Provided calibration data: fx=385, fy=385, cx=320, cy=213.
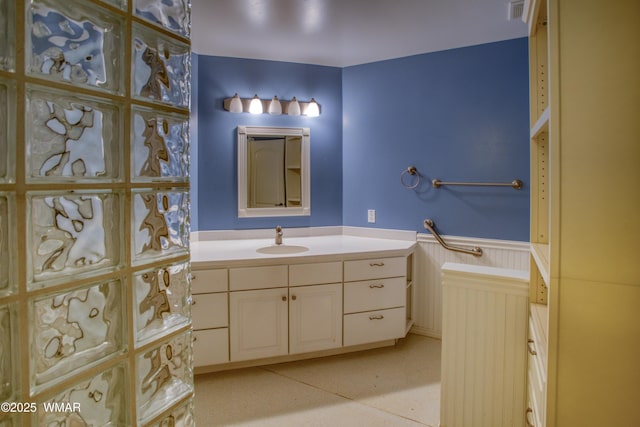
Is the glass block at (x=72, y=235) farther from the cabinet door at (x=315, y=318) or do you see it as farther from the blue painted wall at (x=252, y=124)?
the blue painted wall at (x=252, y=124)

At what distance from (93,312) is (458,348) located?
5.38 feet

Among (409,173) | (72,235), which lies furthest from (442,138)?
(72,235)

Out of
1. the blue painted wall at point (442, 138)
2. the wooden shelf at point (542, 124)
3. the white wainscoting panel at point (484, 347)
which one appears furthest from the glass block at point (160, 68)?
the blue painted wall at point (442, 138)

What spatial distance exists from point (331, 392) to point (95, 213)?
83.1 inches

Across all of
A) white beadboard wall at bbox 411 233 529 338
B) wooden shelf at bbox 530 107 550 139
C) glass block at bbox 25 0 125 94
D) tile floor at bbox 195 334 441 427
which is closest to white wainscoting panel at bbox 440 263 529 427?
tile floor at bbox 195 334 441 427

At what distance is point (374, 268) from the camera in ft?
9.15

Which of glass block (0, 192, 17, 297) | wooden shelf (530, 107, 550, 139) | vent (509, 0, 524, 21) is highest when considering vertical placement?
vent (509, 0, 524, 21)

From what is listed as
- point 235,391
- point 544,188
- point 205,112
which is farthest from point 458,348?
point 205,112

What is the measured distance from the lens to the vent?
87.8 inches

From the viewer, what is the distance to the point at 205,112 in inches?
121

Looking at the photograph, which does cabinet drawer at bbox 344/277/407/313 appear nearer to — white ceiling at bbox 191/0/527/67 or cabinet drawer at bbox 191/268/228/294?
cabinet drawer at bbox 191/268/228/294

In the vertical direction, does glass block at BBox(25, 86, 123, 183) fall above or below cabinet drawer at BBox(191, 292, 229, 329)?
above

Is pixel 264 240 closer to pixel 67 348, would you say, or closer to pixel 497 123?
pixel 497 123

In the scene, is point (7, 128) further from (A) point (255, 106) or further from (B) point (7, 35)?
(A) point (255, 106)
